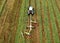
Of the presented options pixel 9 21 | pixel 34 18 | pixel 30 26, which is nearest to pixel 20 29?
pixel 30 26

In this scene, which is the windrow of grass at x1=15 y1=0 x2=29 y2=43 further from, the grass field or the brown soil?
the brown soil

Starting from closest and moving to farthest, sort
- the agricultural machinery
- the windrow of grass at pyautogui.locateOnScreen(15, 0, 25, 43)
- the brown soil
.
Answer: the windrow of grass at pyautogui.locateOnScreen(15, 0, 25, 43) → the brown soil → the agricultural machinery

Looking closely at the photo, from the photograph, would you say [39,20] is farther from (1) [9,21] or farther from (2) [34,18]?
(1) [9,21]

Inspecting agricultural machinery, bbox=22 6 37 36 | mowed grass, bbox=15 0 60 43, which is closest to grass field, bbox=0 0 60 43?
mowed grass, bbox=15 0 60 43

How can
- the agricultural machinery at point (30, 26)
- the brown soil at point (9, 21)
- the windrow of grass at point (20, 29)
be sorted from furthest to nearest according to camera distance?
the agricultural machinery at point (30, 26) < the brown soil at point (9, 21) < the windrow of grass at point (20, 29)

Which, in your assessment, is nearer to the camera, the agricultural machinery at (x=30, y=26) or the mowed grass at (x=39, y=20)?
the mowed grass at (x=39, y=20)

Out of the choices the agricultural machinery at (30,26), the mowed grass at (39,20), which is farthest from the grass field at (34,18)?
the agricultural machinery at (30,26)

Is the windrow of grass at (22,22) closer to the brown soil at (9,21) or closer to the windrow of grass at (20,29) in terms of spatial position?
the windrow of grass at (20,29)

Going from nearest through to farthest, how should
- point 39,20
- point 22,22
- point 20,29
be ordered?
point 20,29 < point 22,22 < point 39,20

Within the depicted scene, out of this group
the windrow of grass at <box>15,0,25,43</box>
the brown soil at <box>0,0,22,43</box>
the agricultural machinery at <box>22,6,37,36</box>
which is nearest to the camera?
the windrow of grass at <box>15,0,25,43</box>
